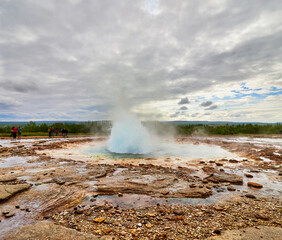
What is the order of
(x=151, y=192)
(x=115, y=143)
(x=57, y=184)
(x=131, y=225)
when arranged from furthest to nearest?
(x=115, y=143) < (x=57, y=184) < (x=151, y=192) < (x=131, y=225)

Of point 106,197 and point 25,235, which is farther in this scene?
point 106,197

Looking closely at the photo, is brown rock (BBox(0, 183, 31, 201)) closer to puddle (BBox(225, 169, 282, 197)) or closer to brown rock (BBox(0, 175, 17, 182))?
brown rock (BBox(0, 175, 17, 182))

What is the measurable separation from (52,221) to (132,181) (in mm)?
3447

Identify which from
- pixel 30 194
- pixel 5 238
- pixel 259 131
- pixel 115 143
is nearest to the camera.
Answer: pixel 5 238

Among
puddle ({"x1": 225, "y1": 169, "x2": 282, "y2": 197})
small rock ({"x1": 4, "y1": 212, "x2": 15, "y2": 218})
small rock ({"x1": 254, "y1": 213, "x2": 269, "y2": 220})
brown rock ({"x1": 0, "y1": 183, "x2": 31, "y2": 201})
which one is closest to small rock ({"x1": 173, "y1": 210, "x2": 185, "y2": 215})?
small rock ({"x1": 254, "y1": 213, "x2": 269, "y2": 220})

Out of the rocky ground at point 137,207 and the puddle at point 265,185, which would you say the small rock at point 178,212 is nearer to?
the rocky ground at point 137,207

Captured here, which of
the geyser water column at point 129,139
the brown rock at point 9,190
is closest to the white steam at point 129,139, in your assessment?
the geyser water column at point 129,139

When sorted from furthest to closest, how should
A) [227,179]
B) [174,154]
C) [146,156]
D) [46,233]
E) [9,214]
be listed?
[174,154] < [146,156] < [227,179] < [9,214] < [46,233]

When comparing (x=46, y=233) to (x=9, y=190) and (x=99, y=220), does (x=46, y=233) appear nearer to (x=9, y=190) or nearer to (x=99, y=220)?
(x=99, y=220)

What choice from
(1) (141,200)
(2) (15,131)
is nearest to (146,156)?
(1) (141,200)

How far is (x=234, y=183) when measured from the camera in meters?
6.96

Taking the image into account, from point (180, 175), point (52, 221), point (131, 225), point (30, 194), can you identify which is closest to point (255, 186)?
point (180, 175)

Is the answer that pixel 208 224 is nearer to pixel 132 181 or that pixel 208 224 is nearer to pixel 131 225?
pixel 131 225

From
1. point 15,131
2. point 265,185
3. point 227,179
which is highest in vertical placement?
point 15,131
